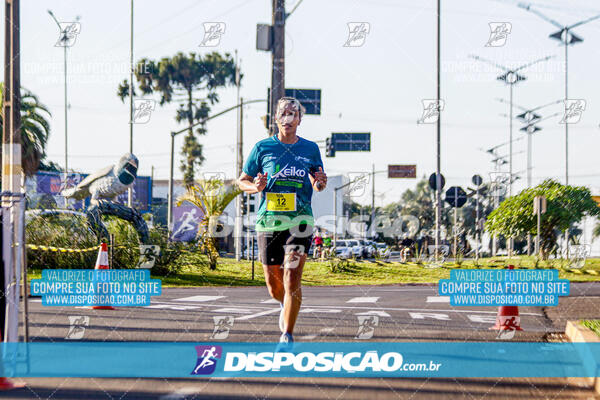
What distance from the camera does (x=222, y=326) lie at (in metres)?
8.27

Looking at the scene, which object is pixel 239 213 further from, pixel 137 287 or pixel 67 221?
pixel 137 287

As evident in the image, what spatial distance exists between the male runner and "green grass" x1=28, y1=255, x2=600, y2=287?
1237 cm

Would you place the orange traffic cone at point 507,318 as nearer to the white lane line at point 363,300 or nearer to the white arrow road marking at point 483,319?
the white arrow road marking at point 483,319

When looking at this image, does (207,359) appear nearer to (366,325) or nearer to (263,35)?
(366,325)

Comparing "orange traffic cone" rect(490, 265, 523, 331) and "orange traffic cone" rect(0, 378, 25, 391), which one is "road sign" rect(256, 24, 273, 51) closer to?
"orange traffic cone" rect(490, 265, 523, 331)

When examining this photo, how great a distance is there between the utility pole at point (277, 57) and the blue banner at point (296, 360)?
10.9 m

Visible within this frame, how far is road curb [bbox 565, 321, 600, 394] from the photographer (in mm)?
5331

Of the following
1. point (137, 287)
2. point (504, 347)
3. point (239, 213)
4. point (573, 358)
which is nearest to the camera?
point (573, 358)

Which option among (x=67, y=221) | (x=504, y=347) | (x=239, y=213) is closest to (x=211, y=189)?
(x=239, y=213)

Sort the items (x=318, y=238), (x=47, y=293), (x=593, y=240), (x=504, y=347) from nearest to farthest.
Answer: (x=504, y=347), (x=47, y=293), (x=593, y=240), (x=318, y=238)

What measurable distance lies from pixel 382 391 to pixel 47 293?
28.5 ft

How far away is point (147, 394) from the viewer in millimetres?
4684

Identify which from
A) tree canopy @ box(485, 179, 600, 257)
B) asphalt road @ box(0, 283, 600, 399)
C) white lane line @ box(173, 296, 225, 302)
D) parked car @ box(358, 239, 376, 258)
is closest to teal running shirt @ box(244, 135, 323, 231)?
asphalt road @ box(0, 283, 600, 399)

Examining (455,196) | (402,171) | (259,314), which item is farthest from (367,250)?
(259,314)
